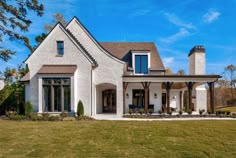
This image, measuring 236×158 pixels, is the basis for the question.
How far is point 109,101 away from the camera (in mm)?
24172

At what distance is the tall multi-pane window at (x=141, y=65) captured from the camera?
2398 centimetres

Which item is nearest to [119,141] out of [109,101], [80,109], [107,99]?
[80,109]

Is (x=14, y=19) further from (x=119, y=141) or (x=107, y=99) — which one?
(x=119, y=141)

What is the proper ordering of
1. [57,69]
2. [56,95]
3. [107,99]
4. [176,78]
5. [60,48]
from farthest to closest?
[107,99] < [176,78] < [60,48] < [57,69] < [56,95]

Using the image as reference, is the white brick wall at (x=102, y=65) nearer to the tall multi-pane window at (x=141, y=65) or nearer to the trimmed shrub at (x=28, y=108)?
the tall multi-pane window at (x=141, y=65)

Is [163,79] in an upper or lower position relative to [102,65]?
lower

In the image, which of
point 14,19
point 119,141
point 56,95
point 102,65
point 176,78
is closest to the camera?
point 119,141

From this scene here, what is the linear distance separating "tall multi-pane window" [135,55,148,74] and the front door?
380 cm

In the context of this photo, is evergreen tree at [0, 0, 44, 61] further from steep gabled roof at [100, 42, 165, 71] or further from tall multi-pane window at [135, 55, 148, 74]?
tall multi-pane window at [135, 55, 148, 74]

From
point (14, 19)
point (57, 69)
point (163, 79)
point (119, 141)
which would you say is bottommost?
point (119, 141)

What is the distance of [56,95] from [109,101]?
7.44 metres

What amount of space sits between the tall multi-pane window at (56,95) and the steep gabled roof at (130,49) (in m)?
8.99

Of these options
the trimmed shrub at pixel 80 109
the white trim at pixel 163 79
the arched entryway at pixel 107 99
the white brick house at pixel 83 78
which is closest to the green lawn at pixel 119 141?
the trimmed shrub at pixel 80 109

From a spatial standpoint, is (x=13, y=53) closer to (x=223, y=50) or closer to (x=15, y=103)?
(x=15, y=103)
